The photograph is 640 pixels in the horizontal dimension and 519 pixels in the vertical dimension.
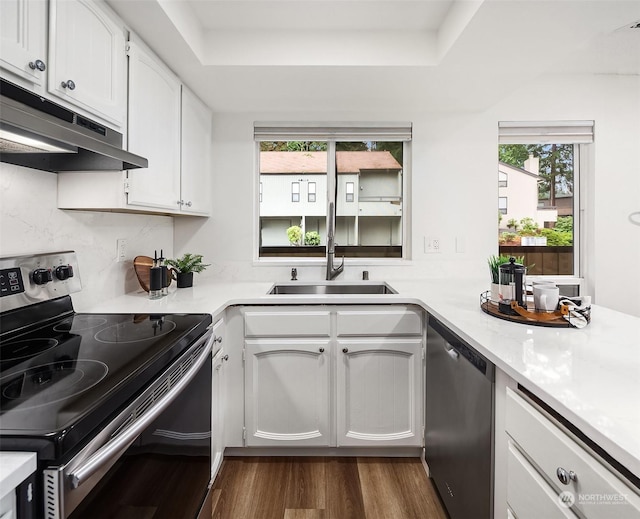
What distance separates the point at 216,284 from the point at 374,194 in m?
1.31

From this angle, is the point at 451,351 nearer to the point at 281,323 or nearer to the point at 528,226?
the point at 281,323

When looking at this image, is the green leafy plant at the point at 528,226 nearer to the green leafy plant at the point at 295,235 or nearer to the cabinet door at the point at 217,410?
the green leafy plant at the point at 295,235

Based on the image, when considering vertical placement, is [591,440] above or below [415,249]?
below

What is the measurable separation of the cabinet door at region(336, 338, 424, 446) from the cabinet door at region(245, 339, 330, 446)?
11 centimetres

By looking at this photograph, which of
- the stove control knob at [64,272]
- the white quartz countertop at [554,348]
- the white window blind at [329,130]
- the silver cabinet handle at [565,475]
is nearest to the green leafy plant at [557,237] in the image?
the white quartz countertop at [554,348]

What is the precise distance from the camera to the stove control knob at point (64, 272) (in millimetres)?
1375

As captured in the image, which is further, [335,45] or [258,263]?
[258,263]

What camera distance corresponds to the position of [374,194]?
2654 mm

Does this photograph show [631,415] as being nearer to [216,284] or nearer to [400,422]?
[400,422]

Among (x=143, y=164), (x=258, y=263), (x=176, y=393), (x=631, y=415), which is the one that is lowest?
(x=176, y=393)

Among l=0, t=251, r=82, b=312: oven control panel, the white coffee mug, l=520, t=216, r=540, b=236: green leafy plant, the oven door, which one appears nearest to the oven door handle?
the oven door

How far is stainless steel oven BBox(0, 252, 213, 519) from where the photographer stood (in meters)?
0.63

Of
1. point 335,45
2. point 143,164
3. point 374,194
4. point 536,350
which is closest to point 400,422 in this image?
point 536,350

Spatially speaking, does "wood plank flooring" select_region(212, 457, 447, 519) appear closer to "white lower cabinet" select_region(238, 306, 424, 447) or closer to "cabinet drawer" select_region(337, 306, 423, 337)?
"white lower cabinet" select_region(238, 306, 424, 447)
